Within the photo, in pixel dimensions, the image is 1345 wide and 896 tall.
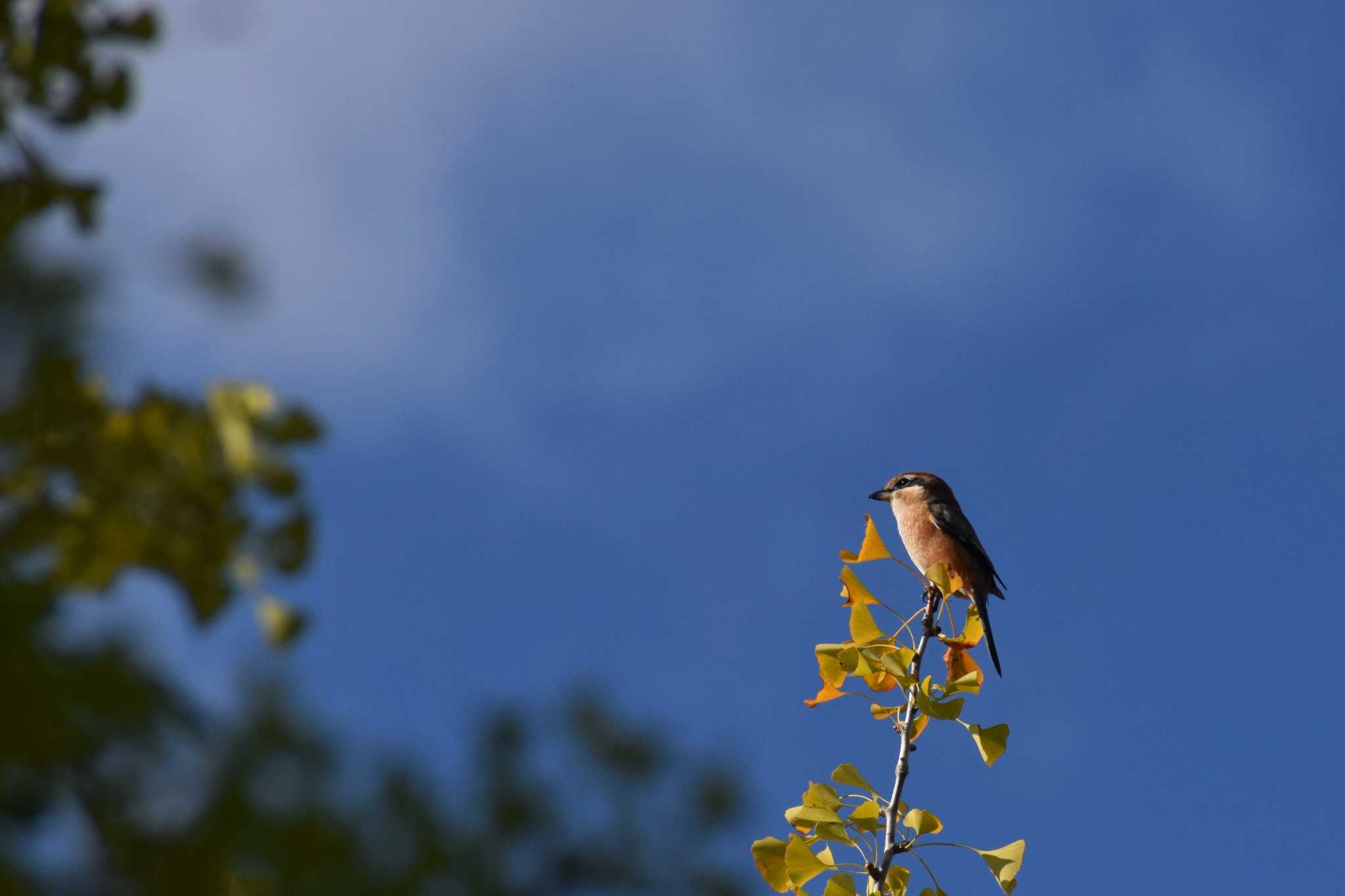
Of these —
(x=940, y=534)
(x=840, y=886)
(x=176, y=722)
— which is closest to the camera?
(x=176, y=722)

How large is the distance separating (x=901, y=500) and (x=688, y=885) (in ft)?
23.6

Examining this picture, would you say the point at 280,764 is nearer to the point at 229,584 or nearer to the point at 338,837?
the point at 338,837

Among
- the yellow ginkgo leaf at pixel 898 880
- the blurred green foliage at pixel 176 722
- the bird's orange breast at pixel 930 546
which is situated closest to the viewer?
the blurred green foliage at pixel 176 722

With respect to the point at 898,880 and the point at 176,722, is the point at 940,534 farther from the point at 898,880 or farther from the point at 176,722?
the point at 176,722

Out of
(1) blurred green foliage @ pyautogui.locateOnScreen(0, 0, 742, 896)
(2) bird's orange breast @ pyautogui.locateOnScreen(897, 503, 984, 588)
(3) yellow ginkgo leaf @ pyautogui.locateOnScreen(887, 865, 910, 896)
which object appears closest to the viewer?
(1) blurred green foliage @ pyautogui.locateOnScreen(0, 0, 742, 896)

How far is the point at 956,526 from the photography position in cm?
829

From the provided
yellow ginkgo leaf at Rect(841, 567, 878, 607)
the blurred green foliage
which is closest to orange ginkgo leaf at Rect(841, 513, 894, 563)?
yellow ginkgo leaf at Rect(841, 567, 878, 607)

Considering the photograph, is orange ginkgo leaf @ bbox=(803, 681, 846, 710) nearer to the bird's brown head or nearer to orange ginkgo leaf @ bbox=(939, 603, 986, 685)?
orange ginkgo leaf @ bbox=(939, 603, 986, 685)

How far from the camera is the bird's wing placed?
823cm

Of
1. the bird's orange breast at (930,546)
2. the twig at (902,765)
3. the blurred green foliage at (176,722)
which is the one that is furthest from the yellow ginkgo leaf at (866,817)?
the bird's orange breast at (930,546)

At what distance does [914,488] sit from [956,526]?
0.44 meters

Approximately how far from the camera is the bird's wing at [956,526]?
823 centimetres

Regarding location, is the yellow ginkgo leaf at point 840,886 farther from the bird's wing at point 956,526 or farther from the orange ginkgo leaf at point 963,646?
the bird's wing at point 956,526

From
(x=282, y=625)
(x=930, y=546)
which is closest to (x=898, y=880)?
(x=282, y=625)
